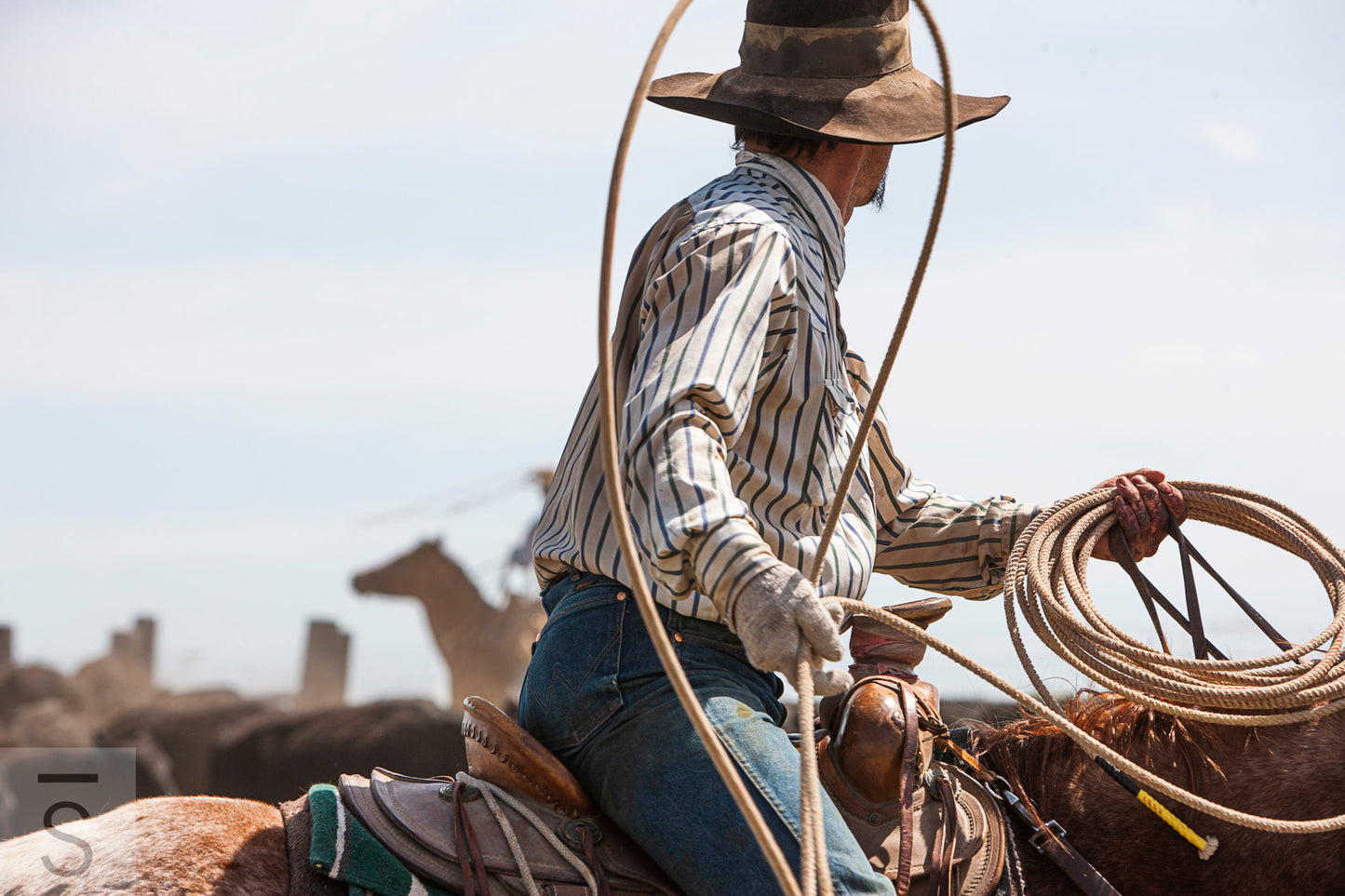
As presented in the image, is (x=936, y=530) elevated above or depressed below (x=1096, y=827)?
above

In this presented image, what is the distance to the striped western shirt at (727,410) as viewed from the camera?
5.51ft

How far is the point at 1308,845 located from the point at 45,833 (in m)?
2.47

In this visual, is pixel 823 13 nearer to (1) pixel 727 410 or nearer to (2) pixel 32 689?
(1) pixel 727 410

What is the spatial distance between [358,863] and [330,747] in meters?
8.71

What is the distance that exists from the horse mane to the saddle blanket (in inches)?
52.5

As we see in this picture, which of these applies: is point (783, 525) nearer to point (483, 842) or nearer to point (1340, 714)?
point (483, 842)

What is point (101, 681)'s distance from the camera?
23719mm

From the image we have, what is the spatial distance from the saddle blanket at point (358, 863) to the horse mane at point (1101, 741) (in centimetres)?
133

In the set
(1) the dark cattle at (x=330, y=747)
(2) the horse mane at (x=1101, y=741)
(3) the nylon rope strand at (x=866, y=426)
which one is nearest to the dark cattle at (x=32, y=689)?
(1) the dark cattle at (x=330, y=747)

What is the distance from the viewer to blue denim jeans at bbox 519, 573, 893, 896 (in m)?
1.79

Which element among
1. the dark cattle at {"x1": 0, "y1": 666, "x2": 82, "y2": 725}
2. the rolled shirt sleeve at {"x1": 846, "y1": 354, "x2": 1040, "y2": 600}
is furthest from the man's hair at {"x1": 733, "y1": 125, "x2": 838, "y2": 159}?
the dark cattle at {"x1": 0, "y1": 666, "x2": 82, "y2": 725}

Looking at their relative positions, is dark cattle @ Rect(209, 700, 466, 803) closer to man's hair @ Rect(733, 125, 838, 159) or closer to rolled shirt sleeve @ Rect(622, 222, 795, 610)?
man's hair @ Rect(733, 125, 838, 159)

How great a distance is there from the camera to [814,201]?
2242 millimetres

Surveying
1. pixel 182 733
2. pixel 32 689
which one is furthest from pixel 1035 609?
pixel 32 689
